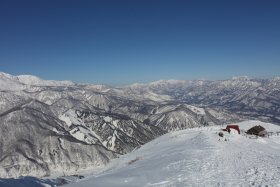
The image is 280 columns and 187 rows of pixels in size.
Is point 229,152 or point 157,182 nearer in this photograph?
point 157,182

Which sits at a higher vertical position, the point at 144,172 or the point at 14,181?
the point at 144,172

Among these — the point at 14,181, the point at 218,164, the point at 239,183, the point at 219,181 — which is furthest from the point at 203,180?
the point at 14,181

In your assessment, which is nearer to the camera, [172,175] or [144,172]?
[172,175]

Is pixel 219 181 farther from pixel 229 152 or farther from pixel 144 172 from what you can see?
pixel 229 152

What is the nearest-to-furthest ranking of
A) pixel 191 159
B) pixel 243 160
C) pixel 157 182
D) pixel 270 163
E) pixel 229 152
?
pixel 157 182 → pixel 270 163 → pixel 243 160 → pixel 191 159 → pixel 229 152

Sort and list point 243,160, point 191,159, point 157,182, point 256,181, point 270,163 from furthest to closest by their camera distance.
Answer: point 191,159 → point 243,160 → point 270,163 → point 157,182 → point 256,181

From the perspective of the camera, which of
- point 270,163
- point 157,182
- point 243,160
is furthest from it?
point 243,160

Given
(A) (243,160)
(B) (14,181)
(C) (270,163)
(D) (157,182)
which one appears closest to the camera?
(D) (157,182)

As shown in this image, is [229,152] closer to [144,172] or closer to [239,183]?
[144,172]

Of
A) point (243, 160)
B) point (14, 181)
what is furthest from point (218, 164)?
point (14, 181)
